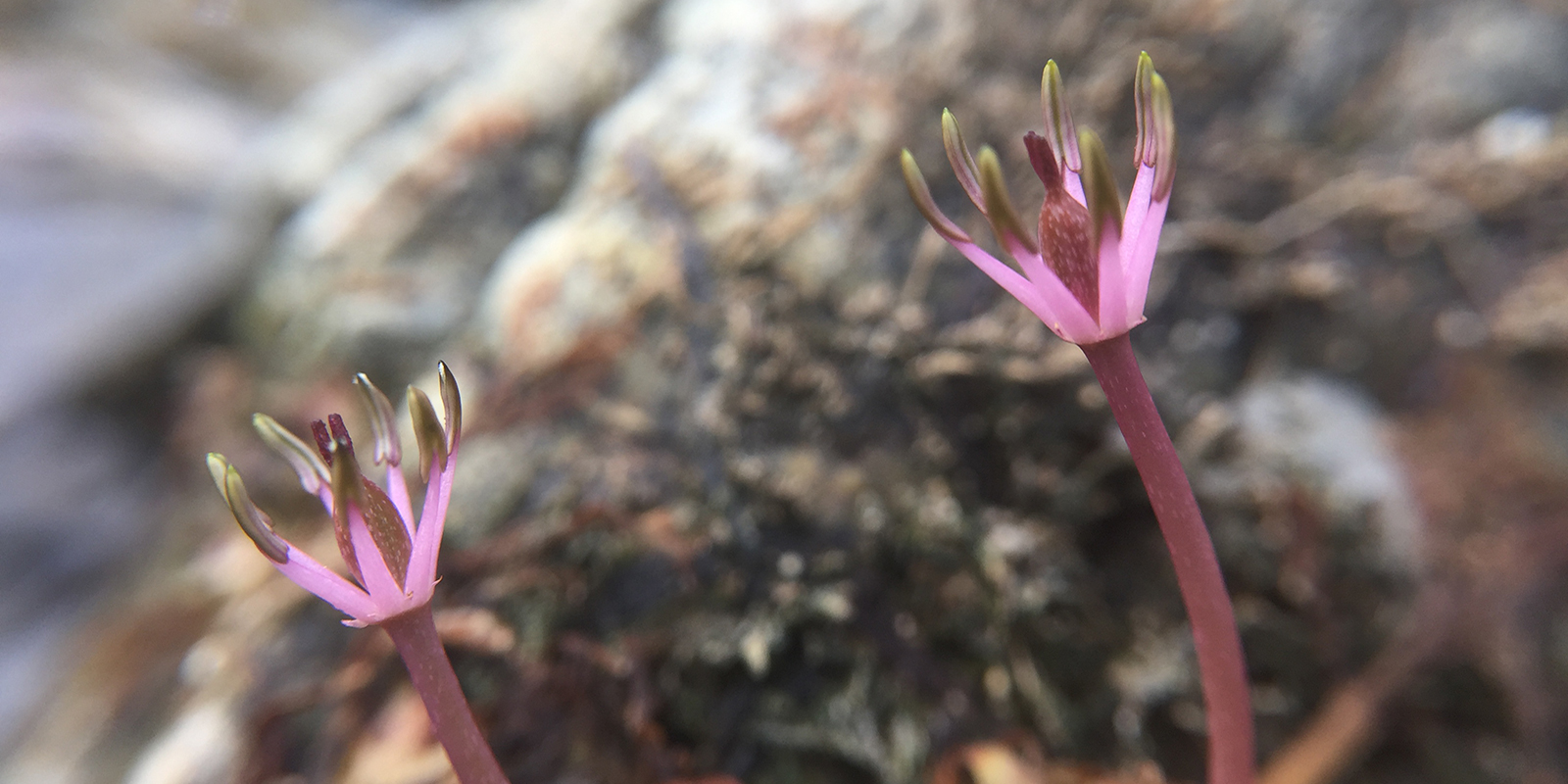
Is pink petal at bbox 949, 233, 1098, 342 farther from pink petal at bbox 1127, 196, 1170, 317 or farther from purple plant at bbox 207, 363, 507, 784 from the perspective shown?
purple plant at bbox 207, 363, 507, 784

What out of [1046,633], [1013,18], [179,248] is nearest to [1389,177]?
[1013,18]

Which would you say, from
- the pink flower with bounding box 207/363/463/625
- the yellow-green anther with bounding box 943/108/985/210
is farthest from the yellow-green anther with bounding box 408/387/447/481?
the yellow-green anther with bounding box 943/108/985/210

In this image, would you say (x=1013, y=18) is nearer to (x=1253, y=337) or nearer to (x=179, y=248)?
(x=1253, y=337)

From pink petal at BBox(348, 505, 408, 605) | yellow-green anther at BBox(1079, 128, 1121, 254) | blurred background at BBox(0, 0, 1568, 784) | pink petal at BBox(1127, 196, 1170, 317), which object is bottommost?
blurred background at BBox(0, 0, 1568, 784)

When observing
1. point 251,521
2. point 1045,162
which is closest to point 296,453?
point 251,521

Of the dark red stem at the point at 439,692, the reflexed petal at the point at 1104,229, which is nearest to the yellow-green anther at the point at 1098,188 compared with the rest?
the reflexed petal at the point at 1104,229

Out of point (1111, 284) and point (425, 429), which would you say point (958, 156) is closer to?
point (1111, 284)
